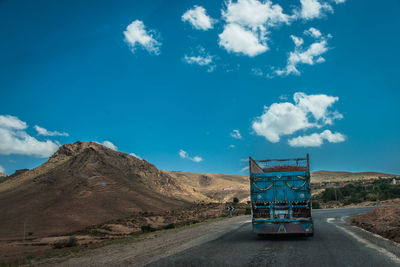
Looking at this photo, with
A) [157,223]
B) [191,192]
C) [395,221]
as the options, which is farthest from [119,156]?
[395,221]

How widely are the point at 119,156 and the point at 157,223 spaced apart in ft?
138

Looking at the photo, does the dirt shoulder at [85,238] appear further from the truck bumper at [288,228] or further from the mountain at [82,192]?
the truck bumper at [288,228]

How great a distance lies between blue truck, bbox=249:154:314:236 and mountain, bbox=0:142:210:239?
85.3 ft

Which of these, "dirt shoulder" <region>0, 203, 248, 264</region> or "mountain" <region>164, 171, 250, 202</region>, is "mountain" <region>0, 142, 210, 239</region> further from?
"mountain" <region>164, 171, 250, 202</region>

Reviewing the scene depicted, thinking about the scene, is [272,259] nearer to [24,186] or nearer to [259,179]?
[259,179]

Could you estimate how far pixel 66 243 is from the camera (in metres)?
19.5

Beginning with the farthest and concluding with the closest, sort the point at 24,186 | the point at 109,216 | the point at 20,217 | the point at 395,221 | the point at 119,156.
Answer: the point at 119,156
the point at 24,186
the point at 109,216
the point at 20,217
the point at 395,221

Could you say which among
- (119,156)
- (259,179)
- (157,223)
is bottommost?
(157,223)

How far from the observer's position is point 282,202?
1423 centimetres

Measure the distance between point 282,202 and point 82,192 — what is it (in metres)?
44.9

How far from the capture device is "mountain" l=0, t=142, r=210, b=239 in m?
39.3

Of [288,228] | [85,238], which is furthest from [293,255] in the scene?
[85,238]

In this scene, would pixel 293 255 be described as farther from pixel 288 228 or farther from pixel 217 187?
pixel 217 187

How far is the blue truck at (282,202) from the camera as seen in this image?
45.7 ft
